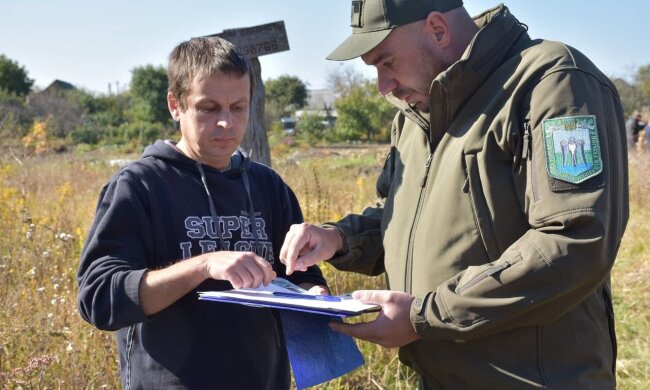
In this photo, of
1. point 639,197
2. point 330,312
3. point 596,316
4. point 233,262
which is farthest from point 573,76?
point 639,197

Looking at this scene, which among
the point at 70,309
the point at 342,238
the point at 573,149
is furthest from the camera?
the point at 70,309

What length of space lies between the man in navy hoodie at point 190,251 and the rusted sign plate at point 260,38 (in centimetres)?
261

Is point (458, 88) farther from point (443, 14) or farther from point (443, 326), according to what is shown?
point (443, 326)

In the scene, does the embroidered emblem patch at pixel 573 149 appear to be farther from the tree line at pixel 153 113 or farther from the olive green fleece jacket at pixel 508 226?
the tree line at pixel 153 113

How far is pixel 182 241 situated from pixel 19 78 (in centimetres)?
5314

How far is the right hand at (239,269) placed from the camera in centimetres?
199

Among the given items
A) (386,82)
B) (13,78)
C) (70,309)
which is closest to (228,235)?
(386,82)

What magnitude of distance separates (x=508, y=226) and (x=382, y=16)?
752mm

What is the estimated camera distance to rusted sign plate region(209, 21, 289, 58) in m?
5.00

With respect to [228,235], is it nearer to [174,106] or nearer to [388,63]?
[174,106]

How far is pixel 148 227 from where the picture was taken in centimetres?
222

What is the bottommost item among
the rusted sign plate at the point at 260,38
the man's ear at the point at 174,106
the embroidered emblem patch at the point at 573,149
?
the embroidered emblem patch at the point at 573,149

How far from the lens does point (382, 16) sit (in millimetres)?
2266

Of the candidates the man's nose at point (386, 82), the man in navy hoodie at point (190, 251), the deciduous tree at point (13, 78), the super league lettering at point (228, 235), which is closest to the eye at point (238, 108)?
the man in navy hoodie at point (190, 251)
